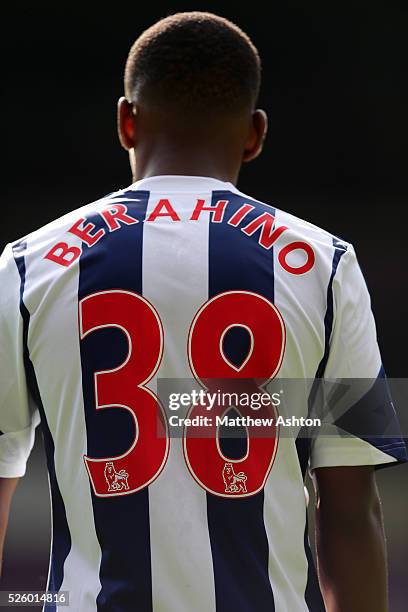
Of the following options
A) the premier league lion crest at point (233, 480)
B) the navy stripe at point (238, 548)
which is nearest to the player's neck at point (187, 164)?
the navy stripe at point (238, 548)

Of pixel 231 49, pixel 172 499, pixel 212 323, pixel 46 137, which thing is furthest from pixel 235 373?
pixel 46 137

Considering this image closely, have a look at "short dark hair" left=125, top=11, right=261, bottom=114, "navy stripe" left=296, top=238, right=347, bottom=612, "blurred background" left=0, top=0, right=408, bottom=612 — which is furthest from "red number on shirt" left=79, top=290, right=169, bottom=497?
"blurred background" left=0, top=0, right=408, bottom=612

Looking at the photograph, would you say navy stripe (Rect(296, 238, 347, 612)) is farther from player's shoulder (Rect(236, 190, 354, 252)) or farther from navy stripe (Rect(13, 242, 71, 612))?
navy stripe (Rect(13, 242, 71, 612))

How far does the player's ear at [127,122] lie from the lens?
1.50m

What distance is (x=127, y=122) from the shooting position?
1.50 m

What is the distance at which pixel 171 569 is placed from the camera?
4.30ft

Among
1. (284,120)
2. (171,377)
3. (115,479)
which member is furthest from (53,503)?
(284,120)

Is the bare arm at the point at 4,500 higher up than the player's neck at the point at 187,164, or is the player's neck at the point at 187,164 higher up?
the player's neck at the point at 187,164

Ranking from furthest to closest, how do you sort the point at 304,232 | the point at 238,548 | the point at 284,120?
the point at 284,120, the point at 304,232, the point at 238,548

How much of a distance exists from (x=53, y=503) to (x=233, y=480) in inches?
9.5

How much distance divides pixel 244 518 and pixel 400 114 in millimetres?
6685

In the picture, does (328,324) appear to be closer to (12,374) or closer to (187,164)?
(187,164)

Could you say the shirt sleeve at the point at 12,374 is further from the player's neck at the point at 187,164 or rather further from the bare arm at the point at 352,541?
the bare arm at the point at 352,541

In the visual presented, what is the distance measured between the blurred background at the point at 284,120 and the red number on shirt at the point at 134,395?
516 centimetres
